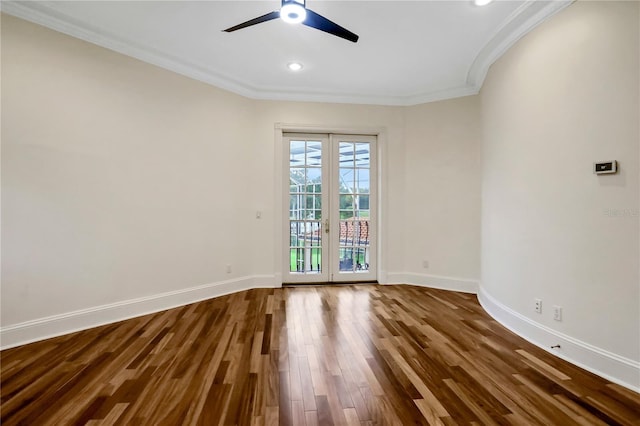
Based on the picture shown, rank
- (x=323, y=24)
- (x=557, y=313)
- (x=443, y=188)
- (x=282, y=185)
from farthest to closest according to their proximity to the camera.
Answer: (x=282, y=185) → (x=443, y=188) → (x=557, y=313) → (x=323, y=24)

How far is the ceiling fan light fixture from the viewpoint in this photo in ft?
7.12

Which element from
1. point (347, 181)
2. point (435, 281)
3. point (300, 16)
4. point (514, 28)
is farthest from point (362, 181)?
point (300, 16)

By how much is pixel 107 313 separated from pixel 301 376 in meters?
2.26

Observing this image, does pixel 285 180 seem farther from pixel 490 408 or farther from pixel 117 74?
pixel 490 408

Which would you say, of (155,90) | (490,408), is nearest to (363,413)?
(490,408)

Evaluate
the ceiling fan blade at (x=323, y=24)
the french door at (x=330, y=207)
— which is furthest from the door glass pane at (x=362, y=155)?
the ceiling fan blade at (x=323, y=24)

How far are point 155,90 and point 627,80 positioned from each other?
420cm

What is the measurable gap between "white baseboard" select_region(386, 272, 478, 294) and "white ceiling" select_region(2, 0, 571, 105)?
265cm

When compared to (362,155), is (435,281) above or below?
below

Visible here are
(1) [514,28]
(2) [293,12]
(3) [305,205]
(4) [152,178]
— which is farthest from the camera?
(3) [305,205]

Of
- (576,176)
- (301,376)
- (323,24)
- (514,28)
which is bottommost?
(301,376)

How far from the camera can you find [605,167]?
2.23m

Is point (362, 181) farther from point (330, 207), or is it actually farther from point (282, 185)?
point (282, 185)

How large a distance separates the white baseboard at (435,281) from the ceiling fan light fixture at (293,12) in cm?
371
